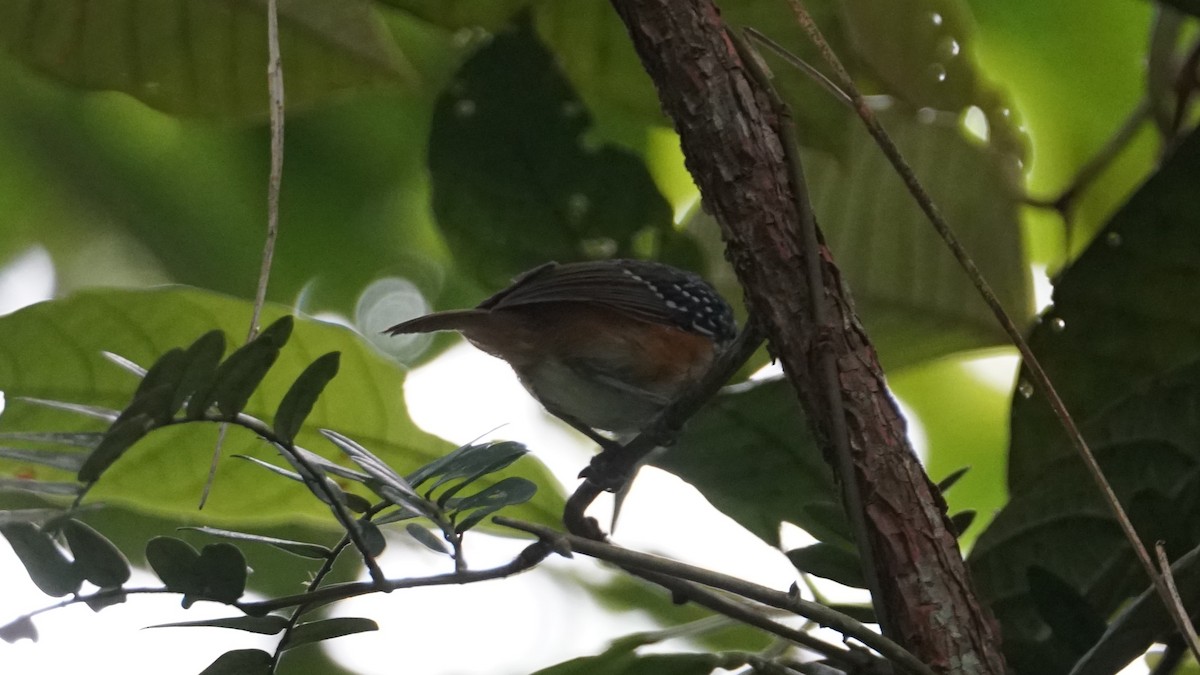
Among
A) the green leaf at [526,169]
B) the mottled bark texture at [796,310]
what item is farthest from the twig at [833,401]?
the green leaf at [526,169]

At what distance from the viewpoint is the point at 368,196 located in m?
2.70

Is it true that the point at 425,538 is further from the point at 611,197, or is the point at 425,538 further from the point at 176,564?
the point at 611,197

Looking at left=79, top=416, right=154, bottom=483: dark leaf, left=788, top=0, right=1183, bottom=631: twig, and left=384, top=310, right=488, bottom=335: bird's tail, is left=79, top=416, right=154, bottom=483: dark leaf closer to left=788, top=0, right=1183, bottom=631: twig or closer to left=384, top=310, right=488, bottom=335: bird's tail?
left=788, top=0, right=1183, bottom=631: twig

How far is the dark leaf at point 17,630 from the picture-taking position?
82 cm

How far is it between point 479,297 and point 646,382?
0.42 meters

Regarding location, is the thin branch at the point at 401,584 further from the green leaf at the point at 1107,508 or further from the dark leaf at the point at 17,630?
the green leaf at the point at 1107,508

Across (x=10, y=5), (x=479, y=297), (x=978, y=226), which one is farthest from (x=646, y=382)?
(x=10, y=5)

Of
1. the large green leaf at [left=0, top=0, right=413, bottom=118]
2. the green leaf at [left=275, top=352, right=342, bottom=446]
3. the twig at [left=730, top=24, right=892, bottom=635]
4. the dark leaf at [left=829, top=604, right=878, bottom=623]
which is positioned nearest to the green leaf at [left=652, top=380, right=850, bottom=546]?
the dark leaf at [left=829, top=604, right=878, bottom=623]

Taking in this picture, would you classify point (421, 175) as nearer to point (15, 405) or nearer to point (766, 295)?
point (15, 405)

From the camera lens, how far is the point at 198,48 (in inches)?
74.1

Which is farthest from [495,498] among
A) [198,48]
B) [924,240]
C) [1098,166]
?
[1098,166]

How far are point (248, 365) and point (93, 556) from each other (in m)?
0.19

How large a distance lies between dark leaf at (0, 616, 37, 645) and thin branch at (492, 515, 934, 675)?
347 mm

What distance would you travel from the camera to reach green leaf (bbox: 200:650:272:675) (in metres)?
0.91
